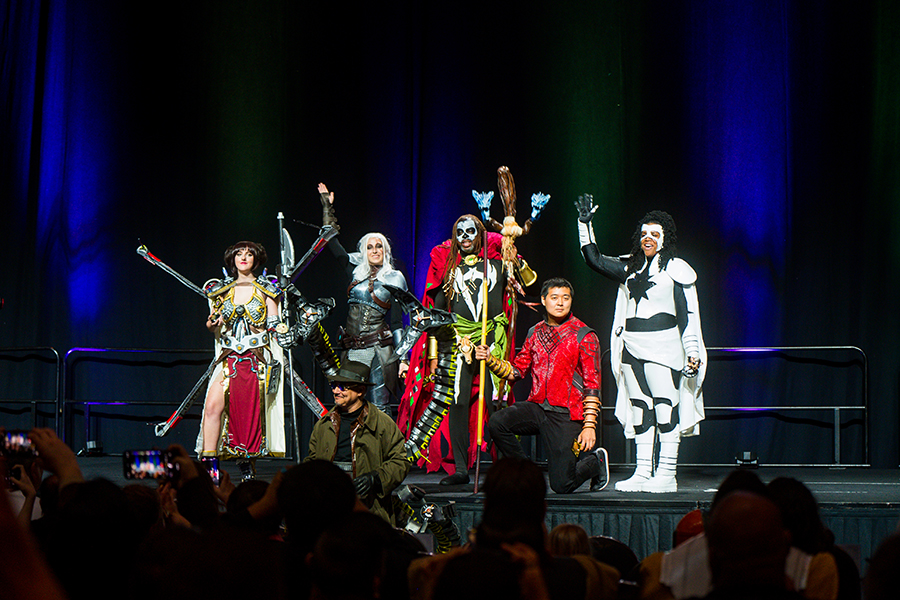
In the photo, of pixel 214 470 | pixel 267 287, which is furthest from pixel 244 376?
pixel 214 470

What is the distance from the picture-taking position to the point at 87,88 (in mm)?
9008

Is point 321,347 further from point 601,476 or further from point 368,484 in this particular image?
point 368,484

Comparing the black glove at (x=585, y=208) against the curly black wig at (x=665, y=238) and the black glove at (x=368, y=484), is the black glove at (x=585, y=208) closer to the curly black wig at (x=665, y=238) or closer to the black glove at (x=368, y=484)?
the curly black wig at (x=665, y=238)

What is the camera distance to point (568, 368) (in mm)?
5848

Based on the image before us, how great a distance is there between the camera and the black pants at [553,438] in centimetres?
567

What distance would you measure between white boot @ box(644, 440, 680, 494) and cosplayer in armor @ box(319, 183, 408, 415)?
2.05 meters

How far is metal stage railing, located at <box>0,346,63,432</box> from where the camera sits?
8.51 metres

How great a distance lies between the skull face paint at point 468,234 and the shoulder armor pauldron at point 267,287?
126 centimetres

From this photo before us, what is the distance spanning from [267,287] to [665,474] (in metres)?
2.81

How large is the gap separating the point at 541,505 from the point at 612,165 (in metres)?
5.98

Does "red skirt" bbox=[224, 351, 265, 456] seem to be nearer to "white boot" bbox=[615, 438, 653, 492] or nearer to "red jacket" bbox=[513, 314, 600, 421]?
"red jacket" bbox=[513, 314, 600, 421]

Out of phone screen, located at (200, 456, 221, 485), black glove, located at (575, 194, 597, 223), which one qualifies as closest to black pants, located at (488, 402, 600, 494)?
black glove, located at (575, 194, 597, 223)

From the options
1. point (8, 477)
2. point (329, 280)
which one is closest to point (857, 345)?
point (329, 280)

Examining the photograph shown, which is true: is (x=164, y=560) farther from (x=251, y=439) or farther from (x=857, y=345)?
(x=857, y=345)
